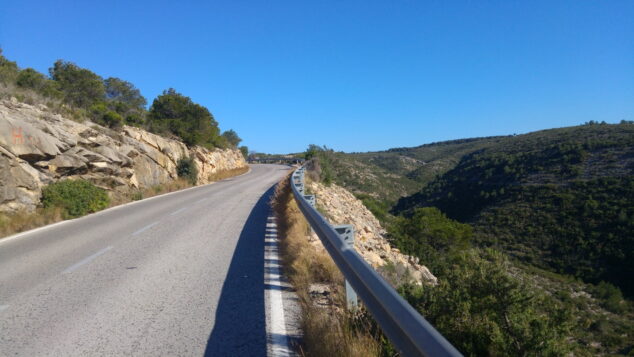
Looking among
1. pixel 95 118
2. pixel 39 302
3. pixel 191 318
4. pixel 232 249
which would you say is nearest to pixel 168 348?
pixel 191 318

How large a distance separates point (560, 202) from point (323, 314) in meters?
43.5

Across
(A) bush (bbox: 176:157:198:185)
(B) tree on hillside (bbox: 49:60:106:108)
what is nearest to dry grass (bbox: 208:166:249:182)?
(A) bush (bbox: 176:157:198:185)

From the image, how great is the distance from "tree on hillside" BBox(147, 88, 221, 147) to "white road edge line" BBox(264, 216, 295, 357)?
73.8ft

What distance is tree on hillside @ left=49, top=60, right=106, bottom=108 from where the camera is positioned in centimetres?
2161

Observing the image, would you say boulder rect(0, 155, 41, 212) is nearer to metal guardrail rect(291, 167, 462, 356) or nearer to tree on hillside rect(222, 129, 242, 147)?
metal guardrail rect(291, 167, 462, 356)

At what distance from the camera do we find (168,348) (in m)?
3.27

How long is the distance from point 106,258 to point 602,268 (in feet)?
112

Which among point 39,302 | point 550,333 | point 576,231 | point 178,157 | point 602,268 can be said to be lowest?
point 602,268

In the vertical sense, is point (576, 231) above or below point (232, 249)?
below

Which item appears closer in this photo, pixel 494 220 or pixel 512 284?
pixel 512 284

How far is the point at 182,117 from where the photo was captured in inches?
1169

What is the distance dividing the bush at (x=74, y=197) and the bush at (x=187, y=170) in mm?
10231

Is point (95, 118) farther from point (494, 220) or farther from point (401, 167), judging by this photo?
point (401, 167)

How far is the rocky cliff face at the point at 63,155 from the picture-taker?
1084 centimetres
